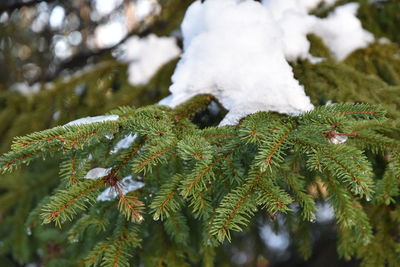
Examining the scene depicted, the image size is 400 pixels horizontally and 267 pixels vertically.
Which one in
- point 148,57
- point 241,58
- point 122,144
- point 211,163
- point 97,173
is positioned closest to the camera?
point 211,163

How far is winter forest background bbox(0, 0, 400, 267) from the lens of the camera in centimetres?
104

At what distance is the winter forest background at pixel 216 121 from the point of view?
1.04 metres

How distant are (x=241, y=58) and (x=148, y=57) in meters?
0.86

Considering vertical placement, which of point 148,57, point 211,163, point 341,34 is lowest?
point 341,34

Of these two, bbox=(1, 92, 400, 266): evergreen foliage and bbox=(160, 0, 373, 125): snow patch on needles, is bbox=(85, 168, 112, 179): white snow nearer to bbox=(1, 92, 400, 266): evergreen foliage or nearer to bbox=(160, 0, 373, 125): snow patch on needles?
bbox=(1, 92, 400, 266): evergreen foliage

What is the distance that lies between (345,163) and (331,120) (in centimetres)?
12

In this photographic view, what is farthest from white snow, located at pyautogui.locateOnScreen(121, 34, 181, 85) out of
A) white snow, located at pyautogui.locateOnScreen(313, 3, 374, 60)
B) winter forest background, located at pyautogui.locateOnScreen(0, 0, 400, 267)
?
white snow, located at pyautogui.locateOnScreen(313, 3, 374, 60)

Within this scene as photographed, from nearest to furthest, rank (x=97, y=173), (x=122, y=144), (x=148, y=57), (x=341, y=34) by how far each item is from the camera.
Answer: (x=97, y=173) < (x=122, y=144) < (x=341, y=34) < (x=148, y=57)

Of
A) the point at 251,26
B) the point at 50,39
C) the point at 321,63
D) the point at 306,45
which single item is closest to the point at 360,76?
the point at 321,63

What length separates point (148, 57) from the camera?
2152mm

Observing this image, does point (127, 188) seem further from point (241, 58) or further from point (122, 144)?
point (241, 58)

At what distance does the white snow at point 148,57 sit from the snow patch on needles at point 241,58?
410 mm

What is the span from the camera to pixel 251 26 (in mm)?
1541

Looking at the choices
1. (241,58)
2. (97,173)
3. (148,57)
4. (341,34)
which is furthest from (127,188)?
(341,34)
